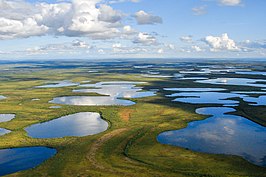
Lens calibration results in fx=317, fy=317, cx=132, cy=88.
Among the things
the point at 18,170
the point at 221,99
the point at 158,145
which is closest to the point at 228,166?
the point at 158,145

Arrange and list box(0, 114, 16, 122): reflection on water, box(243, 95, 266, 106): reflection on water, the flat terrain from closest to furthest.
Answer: the flat terrain < box(0, 114, 16, 122): reflection on water < box(243, 95, 266, 106): reflection on water

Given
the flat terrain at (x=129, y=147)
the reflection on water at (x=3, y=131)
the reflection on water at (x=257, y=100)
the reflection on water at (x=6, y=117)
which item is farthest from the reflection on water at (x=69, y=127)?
the reflection on water at (x=257, y=100)

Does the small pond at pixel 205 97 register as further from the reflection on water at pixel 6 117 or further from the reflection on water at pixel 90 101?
the reflection on water at pixel 6 117

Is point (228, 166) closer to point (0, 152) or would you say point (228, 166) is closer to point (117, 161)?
point (117, 161)

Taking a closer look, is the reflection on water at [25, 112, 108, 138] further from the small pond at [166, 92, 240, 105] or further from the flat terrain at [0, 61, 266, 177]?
the small pond at [166, 92, 240, 105]

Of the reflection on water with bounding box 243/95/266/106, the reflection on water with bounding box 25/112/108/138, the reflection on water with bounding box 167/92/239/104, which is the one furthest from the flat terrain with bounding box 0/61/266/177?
the reflection on water with bounding box 167/92/239/104

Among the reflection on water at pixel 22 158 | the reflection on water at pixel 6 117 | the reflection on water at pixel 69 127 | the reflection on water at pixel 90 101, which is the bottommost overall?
the reflection on water at pixel 6 117

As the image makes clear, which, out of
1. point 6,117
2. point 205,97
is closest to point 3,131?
point 6,117

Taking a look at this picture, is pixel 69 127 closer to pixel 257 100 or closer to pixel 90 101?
pixel 90 101
